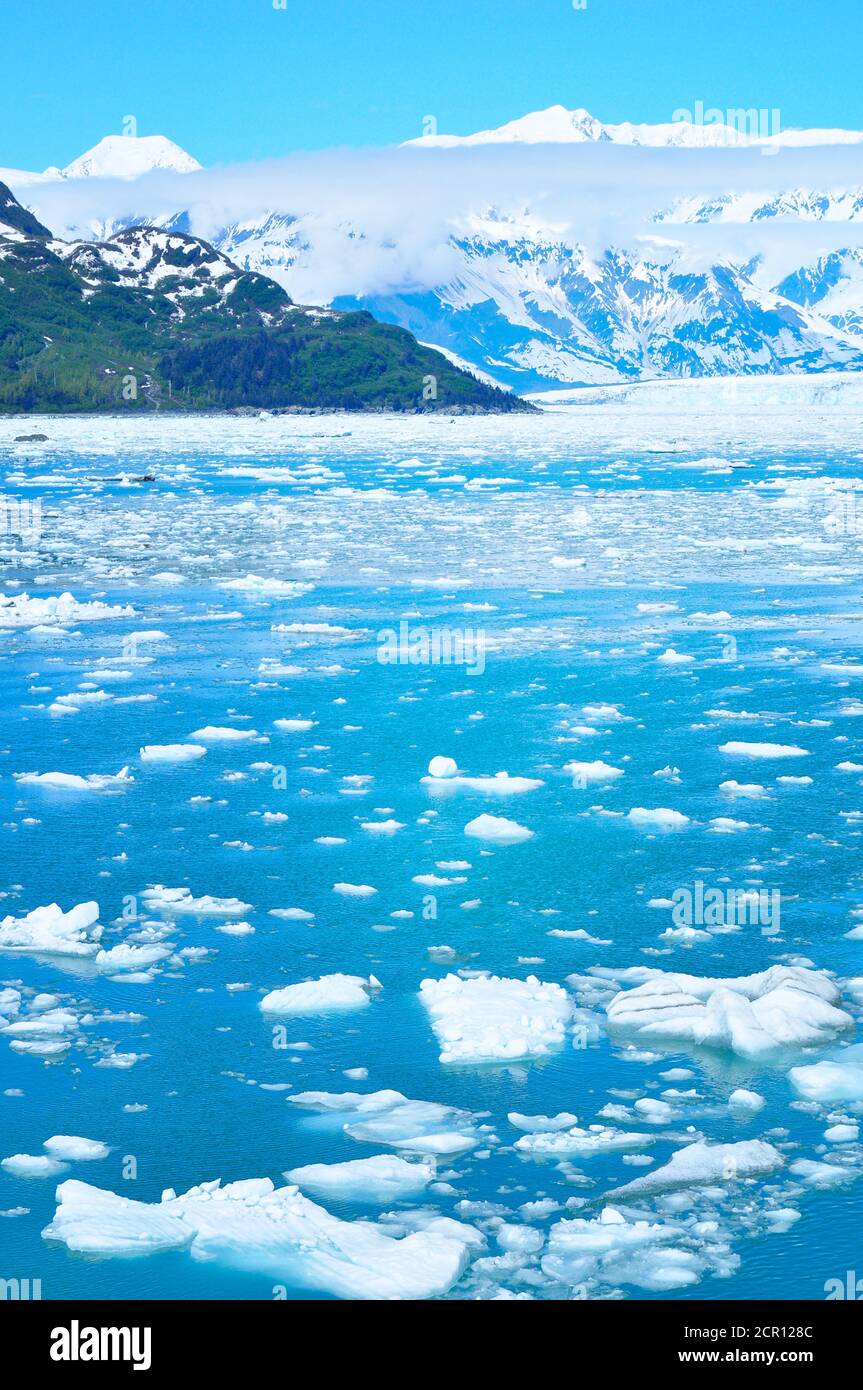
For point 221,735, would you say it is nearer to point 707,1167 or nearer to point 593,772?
point 593,772

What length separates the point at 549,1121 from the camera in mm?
9008

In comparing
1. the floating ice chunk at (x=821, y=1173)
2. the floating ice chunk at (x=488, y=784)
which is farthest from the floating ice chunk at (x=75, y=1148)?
the floating ice chunk at (x=488, y=784)

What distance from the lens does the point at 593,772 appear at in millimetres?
16516

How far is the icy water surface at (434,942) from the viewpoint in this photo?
7875 mm

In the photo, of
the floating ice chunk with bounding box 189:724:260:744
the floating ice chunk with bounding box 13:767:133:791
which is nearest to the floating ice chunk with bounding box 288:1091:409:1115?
the floating ice chunk with bounding box 13:767:133:791

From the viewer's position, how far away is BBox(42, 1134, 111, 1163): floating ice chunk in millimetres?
8648

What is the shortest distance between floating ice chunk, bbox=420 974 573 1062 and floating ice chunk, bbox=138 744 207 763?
7.37m

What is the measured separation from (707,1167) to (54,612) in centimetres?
2188

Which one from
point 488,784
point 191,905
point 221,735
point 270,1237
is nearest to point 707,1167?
point 270,1237

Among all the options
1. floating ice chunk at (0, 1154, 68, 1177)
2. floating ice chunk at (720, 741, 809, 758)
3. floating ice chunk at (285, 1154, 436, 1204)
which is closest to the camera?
floating ice chunk at (285, 1154, 436, 1204)

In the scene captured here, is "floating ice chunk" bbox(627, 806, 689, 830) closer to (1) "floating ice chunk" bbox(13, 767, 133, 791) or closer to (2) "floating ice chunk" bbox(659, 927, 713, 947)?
(2) "floating ice chunk" bbox(659, 927, 713, 947)

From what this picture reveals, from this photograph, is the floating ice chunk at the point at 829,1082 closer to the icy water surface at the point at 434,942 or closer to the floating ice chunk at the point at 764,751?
the icy water surface at the point at 434,942
